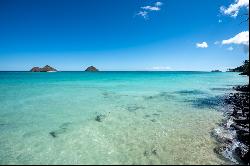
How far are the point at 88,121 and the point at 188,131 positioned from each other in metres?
6.65

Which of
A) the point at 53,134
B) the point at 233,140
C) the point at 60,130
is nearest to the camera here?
the point at 233,140

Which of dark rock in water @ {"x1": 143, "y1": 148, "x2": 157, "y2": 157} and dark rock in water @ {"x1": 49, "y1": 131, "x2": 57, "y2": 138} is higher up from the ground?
dark rock in water @ {"x1": 49, "y1": 131, "x2": 57, "y2": 138}

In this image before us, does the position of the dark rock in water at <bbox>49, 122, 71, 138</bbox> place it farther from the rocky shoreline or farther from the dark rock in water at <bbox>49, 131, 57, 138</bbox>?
the rocky shoreline

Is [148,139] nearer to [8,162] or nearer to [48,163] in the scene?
[48,163]

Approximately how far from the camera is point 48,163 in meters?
8.54

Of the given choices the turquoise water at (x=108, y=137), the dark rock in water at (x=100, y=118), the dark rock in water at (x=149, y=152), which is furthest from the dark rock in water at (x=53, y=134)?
the dark rock in water at (x=149, y=152)

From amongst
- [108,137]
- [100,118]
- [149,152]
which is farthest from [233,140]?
[100,118]

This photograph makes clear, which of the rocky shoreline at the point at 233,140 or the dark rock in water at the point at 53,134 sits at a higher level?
the dark rock in water at the point at 53,134

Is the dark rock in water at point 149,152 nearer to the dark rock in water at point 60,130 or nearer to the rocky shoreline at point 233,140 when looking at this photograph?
the rocky shoreline at point 233,140

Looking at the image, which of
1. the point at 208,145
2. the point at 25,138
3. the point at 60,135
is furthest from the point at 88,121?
the point at 208,145

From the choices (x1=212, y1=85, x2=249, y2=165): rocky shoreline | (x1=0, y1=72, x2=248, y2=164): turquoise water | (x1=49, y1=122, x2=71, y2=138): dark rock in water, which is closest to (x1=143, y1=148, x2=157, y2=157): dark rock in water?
(x1=0, y1=72, x2=248, y2=164): turquoise water

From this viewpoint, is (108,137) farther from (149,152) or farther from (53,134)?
(53,134)

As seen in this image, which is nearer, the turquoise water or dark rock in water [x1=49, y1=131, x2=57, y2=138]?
the turquoise water

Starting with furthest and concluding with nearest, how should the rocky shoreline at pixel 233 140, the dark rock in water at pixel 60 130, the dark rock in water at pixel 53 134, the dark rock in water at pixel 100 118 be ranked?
1. the dark rock in water at pixel 100 118
2. the dark rock in water at pixel 60 130
3. the dark rock in water at pixel 53 134
4. the rocky shoreline at pixel 233 140
